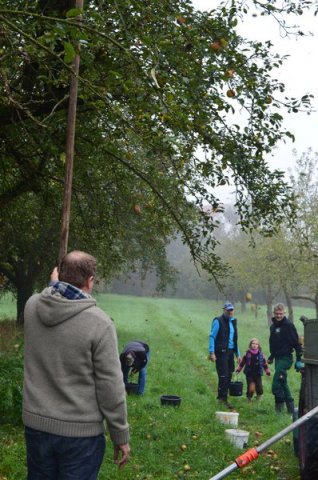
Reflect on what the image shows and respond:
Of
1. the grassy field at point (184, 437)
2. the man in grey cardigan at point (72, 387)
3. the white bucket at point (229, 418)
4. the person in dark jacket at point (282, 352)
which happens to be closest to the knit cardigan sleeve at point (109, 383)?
the man in grey cardigan at point (72, 387)

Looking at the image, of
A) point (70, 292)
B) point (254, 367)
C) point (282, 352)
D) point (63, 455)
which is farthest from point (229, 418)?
point (70, 292)

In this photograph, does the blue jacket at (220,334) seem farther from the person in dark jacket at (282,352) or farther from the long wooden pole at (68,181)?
the long wooden pole at (68,181)

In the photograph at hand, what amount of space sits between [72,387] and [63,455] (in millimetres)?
398

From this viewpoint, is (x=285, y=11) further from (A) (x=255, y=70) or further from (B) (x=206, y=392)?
(B) (x=206, y=392)

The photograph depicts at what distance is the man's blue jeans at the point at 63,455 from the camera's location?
3.36m

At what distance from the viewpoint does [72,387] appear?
133 inches

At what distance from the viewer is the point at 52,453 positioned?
3.40 metres

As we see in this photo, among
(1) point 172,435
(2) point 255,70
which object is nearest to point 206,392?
(1) point 172,435

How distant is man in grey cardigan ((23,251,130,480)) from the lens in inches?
132

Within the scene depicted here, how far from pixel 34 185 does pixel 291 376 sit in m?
10.3

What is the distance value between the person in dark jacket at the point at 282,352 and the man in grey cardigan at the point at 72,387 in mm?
7457

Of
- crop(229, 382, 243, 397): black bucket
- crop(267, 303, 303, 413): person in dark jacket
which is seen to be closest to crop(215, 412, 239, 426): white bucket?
crop(267, 303, 303, 413): person in dark jacket

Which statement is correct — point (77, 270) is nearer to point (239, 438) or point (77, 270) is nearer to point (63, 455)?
point (63, 455)

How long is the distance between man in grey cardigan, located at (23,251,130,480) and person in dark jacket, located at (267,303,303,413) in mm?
7457
